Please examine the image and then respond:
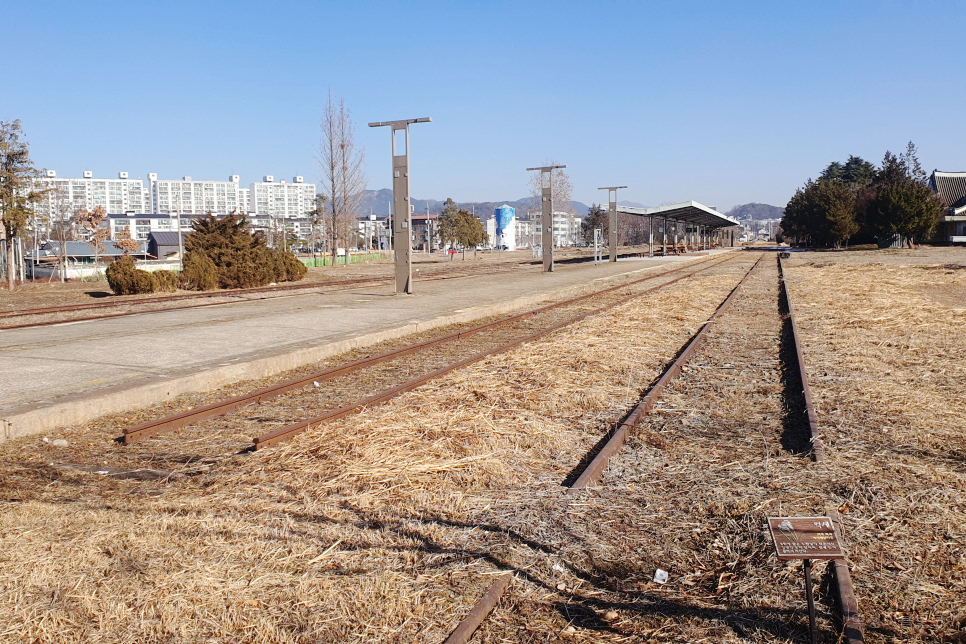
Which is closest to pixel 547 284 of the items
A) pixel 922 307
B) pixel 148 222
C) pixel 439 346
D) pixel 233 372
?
Result: pixel 922 307

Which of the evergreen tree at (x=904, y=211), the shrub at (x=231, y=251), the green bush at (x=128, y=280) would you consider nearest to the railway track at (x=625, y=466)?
the green bush at (x=128, y=280)

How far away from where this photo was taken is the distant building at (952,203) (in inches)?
2687

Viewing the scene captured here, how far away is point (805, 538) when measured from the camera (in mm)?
2945

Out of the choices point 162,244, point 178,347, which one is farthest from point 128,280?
point 162,244

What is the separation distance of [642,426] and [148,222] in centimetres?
18726

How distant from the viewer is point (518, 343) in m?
11.2

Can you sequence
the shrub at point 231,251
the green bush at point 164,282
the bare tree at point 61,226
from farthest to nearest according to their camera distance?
the bare tree at point 61,226
the shrub at point 231,251
the green bush at point 164,282

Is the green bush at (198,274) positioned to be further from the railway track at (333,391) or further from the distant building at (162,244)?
the distant building at (162,244)

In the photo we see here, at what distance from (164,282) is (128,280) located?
3.93 ft

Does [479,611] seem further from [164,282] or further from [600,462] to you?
[164,282]

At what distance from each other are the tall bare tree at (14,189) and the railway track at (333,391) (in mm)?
23035

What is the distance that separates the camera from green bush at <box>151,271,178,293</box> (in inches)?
902

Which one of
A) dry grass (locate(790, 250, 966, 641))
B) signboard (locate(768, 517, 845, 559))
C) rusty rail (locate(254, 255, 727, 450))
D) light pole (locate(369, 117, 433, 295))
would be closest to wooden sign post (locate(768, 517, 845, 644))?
signboard (locate(768, 517, 845, 559))

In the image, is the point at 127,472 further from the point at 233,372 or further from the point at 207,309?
the point at 207,309
